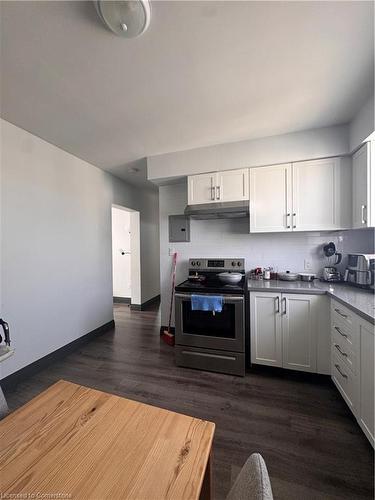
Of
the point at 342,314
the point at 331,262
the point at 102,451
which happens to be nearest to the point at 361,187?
the point at 331,262

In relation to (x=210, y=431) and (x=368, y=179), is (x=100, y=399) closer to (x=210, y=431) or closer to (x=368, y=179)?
(x=210, y=431)

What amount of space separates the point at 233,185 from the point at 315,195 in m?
0.87

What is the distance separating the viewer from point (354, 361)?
1.57 m

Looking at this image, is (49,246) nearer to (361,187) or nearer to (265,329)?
(265,329)

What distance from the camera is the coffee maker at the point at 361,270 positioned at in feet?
6.56

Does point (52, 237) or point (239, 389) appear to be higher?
point (52, 237)

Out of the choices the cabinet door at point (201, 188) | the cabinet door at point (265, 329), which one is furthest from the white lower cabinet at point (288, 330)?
the cabinet door at point (201, 188)

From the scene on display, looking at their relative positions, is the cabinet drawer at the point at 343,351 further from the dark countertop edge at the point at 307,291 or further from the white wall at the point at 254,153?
the white wall at the point at 254,153

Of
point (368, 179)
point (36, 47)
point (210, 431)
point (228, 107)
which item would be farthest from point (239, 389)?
point (36, 47)

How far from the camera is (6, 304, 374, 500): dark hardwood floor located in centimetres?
128

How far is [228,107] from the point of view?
1.91m

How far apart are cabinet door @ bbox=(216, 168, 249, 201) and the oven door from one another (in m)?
1.14

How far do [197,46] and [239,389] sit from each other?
2.64 metres

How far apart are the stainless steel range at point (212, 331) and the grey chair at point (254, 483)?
1.76 meters
